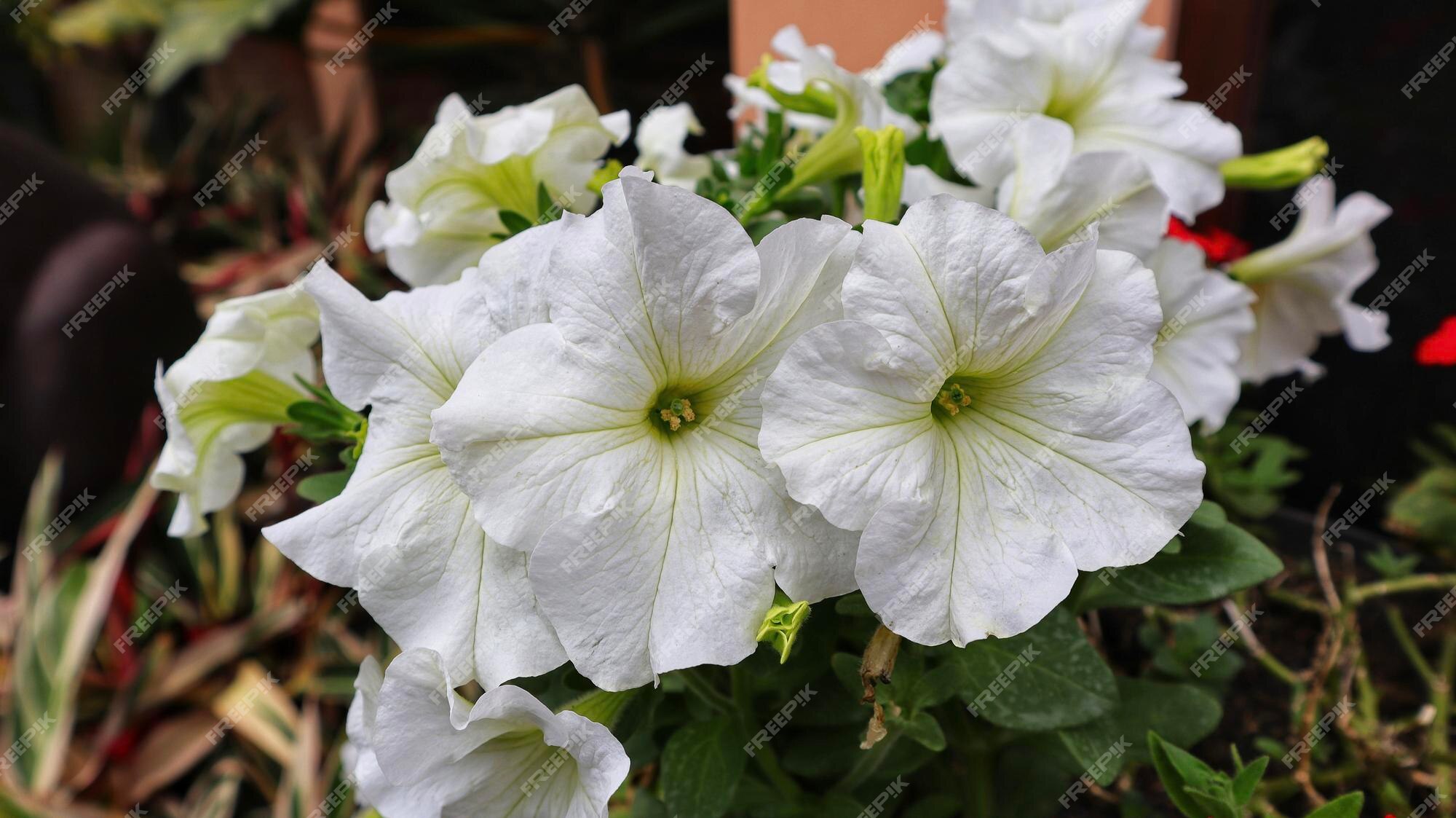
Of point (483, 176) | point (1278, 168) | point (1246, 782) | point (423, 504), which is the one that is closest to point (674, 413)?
point (423, 504)

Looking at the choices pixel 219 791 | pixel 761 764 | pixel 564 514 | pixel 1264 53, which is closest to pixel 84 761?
pixel 219 791

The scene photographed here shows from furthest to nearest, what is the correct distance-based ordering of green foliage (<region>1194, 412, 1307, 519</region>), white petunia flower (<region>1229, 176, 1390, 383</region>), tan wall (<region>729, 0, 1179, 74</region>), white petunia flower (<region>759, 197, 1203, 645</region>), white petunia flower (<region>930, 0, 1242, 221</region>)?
tan wall (<region>729, 0, 1179, 74</region>) < green foliage (<region>1194, 412, 1307, 519</region>) < white petunia flower (<region>1229, 176, 1390, 383</region>) < white petunia flower (<region>930, 0, 1242, 221</region>) < white petunia flower (<region>759, 197, 1203, 645</region>)

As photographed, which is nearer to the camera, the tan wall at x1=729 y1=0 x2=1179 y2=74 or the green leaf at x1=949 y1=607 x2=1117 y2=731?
the green leaf at x1=949 y1=607 x2=1117 y2=731

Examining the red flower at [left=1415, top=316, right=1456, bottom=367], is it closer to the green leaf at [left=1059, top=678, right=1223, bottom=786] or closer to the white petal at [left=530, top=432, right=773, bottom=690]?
the green leaf at [left=1059, top=678, right=1223, bottom=786]

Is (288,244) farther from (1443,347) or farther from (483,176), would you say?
(1443,347)

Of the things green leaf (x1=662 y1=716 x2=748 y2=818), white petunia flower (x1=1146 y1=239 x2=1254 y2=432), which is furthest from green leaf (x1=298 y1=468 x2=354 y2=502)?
white petunia flower (x1=1146 y1=239 x2=1254 y2=432)

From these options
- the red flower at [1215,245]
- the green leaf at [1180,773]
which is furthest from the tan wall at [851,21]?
the green leaf at [1180,773]

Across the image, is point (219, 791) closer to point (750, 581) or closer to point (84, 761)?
point (84, 761)

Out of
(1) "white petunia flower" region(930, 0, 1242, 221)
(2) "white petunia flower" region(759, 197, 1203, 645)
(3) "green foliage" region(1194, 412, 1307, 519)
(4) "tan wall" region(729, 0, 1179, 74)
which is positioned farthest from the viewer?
(4) "tan wall" region(729, 0, 1179, 74)
